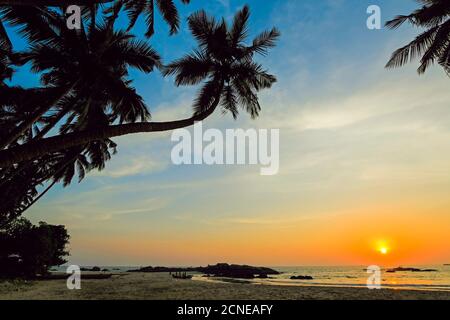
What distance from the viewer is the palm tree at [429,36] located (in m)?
12.9

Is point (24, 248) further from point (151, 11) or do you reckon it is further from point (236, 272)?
point (236, 272)

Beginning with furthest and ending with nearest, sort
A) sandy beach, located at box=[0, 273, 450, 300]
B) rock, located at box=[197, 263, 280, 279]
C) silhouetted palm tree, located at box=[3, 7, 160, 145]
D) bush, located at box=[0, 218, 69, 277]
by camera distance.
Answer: rock, located at box=[197, 263, 280, 279], bush, located at box=[0, 218, 69, 277], sandy beach, located at box=[0, 273, 450, 300], silhouetted palm tree, located at box=[3, 7, 160, 145]

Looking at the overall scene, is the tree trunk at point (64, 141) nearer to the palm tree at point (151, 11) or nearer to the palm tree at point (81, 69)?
the palm tree at point (81, 69)

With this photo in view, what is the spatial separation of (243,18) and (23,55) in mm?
7926

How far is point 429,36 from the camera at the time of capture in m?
14.0

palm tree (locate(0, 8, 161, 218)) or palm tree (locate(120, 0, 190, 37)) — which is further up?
palm tree (locate(120, 0, 190, 37))

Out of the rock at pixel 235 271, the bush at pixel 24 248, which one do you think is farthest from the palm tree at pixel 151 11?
the rock at pixel 235 271

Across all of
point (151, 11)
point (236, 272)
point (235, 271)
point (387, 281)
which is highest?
point (151, 11)

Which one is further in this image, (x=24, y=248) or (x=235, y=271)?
(x=235, y=271)

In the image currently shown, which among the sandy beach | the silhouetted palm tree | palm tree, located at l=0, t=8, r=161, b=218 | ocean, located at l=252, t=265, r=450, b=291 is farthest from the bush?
the silhouetted palm tree

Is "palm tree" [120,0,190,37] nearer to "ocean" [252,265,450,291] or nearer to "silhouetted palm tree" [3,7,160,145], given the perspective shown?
"silhouetted palm tree" [3,7,160,145]

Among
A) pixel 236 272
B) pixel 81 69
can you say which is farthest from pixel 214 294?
pixel 236 272

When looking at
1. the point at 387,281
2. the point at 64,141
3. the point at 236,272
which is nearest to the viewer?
the point at 64,141

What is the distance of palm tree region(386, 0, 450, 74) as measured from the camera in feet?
42.4
